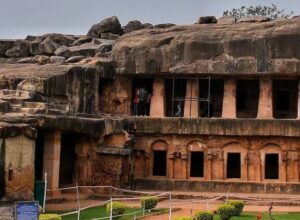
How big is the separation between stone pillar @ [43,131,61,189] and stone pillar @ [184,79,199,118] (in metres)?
7.66

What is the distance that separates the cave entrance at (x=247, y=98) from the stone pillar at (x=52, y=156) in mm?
10093

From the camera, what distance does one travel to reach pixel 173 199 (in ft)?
88.0

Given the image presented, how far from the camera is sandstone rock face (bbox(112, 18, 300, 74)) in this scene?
29.2m

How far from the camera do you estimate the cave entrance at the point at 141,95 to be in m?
31.0

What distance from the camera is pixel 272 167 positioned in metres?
30.6

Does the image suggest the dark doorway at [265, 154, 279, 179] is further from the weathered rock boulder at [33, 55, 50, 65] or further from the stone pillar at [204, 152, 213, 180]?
the weathered rock boulder at [33, 55, 50, 65]

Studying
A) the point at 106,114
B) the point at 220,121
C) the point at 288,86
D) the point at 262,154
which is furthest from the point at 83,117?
the point at 288,86

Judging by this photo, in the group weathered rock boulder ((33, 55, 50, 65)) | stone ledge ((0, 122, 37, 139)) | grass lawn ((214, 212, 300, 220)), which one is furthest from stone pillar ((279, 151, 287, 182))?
stone ledge ((0, 122, 37, 139))

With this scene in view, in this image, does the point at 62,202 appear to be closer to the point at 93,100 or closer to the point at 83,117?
the point at 83,117

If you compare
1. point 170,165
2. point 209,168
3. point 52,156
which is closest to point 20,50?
point 170,165

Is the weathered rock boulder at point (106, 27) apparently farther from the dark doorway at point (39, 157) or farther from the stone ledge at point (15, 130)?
the stone ledge at point (15, 130)

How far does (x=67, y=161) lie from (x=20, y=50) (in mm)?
9589

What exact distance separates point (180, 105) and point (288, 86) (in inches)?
204

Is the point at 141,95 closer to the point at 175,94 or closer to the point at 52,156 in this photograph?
the point at 175,94
